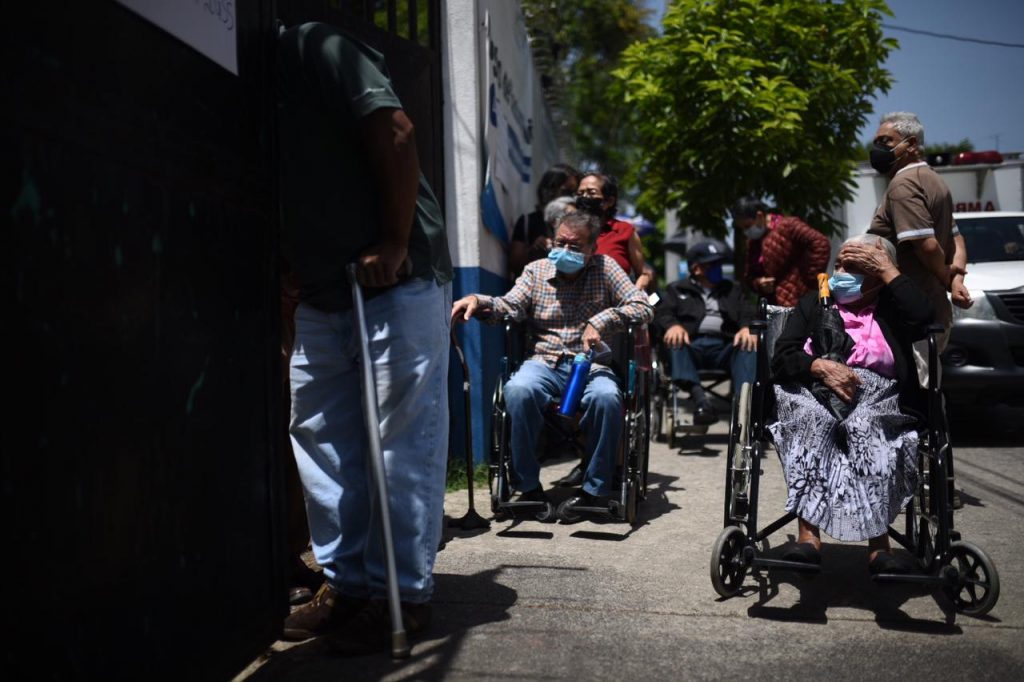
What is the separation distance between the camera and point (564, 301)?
5.75m

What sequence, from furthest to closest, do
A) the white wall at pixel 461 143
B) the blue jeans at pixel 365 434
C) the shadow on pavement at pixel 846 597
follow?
the white wall at pixel 461 143
the shadow on pavement at pixel 846 597
the blue jeans at pixel 365 434

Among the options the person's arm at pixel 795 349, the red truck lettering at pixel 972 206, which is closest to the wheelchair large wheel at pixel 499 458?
the person's arm at pixel 795 349

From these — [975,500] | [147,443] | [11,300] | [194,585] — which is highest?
[11,300]

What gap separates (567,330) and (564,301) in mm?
162

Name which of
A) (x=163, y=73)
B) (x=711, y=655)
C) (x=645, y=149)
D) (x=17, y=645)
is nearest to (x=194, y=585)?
(x=17, y=645)

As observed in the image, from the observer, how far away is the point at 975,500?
232 inches

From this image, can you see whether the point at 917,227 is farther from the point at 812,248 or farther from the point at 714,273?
the point at 714,273

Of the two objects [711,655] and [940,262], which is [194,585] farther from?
[940,262]

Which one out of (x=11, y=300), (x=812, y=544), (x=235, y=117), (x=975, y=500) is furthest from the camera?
(x=975, y=500)

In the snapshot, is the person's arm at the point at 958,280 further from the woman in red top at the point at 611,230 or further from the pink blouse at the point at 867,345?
the woman in red top at the point at 611,230

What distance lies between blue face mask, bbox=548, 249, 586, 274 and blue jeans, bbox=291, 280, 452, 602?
2231mm

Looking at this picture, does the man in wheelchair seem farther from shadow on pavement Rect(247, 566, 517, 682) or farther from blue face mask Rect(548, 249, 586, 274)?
shadow on pavement Rect(247, 566, 517, 682)

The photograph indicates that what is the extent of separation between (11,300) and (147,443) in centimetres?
60

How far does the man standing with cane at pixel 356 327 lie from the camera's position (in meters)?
3.15
